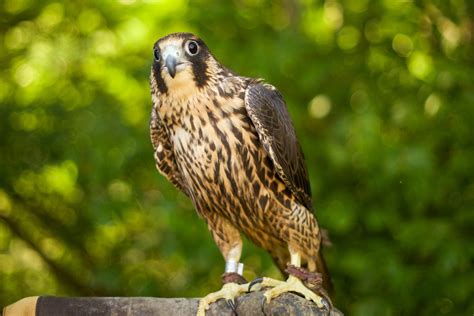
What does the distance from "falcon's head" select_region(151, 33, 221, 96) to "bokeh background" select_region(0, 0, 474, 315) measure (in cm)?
134

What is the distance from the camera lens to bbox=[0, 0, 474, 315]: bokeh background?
417 centimetres

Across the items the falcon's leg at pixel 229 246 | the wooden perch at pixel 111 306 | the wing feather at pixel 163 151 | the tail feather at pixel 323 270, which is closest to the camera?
the wooden perch at pixel 111 306

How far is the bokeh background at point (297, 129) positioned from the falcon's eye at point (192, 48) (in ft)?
4.47

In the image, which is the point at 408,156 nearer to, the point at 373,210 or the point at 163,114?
the point at 373,210

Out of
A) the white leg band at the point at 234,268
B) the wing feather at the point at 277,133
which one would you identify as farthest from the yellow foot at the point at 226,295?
the wing feather at the point at 277,133

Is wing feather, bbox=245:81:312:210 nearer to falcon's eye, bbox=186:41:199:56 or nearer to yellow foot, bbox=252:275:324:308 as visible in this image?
falcon's eye, bbox=186:41:199:56

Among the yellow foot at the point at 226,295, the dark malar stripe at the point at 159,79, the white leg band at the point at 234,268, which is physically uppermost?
the dark malar stripe at the point at 159,79

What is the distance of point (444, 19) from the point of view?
464 cm

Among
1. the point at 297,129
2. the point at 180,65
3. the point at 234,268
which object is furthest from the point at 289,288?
the point at 297,129

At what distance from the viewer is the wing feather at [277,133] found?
3.00 m

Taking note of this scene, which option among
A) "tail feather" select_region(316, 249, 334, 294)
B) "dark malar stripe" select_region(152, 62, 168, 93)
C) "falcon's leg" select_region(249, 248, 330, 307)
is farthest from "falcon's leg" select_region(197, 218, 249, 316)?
"dark malar stripe" select_region(152, 62, 168, 93)

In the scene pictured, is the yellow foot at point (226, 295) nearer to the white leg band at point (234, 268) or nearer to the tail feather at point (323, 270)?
the white leg band at point (234, 268)

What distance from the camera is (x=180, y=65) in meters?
2.90

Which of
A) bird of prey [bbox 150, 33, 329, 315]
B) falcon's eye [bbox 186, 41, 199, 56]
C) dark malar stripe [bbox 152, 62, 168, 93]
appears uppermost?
falcon's eye [bbox 186, 41, 199, 56]
